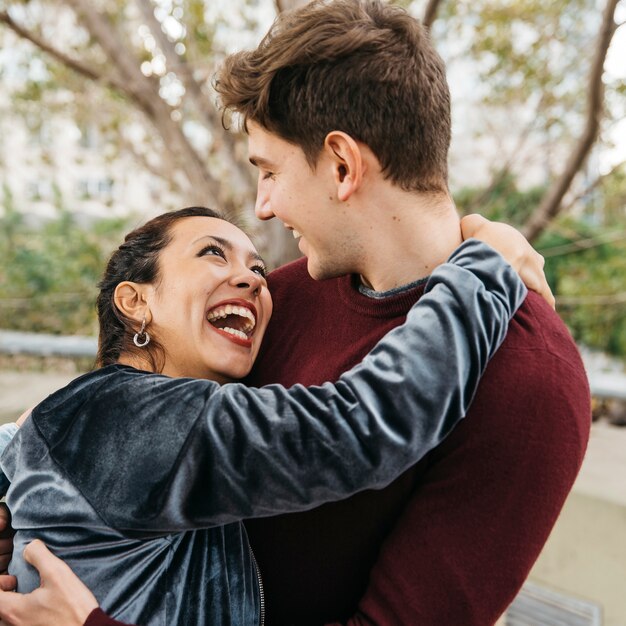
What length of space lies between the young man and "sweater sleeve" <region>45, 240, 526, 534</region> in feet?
0.37

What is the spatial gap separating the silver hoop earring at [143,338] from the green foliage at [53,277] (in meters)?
6.97

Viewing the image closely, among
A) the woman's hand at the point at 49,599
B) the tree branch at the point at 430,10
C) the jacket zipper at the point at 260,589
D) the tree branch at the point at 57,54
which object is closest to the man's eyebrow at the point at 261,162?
the jacket zipper at the point at 260,589

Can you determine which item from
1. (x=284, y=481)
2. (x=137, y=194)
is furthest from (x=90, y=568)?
(x=137, y=194)

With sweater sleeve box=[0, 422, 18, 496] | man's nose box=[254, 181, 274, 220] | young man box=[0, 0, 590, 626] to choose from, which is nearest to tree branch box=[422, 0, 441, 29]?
young man box=[0, 0, 590, 626]

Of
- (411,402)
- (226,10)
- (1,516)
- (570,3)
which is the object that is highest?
(570,3)

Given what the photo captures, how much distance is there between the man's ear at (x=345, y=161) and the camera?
1438mm

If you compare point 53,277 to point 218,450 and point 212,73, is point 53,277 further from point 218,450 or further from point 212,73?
point 218,450

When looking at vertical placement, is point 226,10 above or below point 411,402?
above

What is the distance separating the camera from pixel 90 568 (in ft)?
4.34

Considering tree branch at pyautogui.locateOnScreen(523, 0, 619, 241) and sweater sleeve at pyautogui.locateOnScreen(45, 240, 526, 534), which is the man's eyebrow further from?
tree branch at pyautogui.locateOnScreen(523, 0, 619, 241)

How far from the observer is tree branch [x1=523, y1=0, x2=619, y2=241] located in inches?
126

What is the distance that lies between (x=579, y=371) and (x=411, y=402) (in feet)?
1.20

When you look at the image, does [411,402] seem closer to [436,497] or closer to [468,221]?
[436,497]

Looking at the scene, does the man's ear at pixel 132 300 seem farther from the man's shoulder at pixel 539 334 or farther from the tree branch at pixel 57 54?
the tree branch at pixel 57 54
